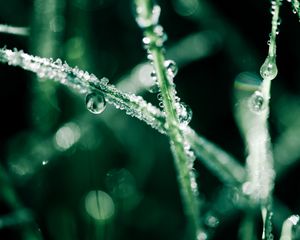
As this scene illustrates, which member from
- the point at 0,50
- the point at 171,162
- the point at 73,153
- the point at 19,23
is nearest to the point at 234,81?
the point at 171,162

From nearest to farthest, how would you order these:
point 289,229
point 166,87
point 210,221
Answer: point 166,87 → point 289,229 → point 210,221

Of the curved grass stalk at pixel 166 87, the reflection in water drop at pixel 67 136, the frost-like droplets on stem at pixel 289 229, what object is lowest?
the frost-like droplets on stem at pixel 289 229

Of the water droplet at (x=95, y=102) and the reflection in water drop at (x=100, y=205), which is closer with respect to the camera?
the water droplet at (x=95, y=102)

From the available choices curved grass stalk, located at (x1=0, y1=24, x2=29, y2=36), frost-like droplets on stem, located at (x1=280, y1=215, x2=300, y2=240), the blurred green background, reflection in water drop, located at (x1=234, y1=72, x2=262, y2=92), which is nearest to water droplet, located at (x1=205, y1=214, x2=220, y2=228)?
the blurred green background

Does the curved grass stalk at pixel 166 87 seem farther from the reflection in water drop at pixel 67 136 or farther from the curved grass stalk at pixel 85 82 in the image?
the reflection in water drop at pixel 67 136

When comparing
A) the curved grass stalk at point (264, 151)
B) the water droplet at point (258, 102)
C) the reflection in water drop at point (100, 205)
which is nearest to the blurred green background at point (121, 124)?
the reflection in water drop at point (100, 205)

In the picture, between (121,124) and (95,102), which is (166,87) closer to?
(95,102)

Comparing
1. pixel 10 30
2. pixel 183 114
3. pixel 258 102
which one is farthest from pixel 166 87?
pixel 10 30

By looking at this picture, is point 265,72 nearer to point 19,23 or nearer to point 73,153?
point 73,153
